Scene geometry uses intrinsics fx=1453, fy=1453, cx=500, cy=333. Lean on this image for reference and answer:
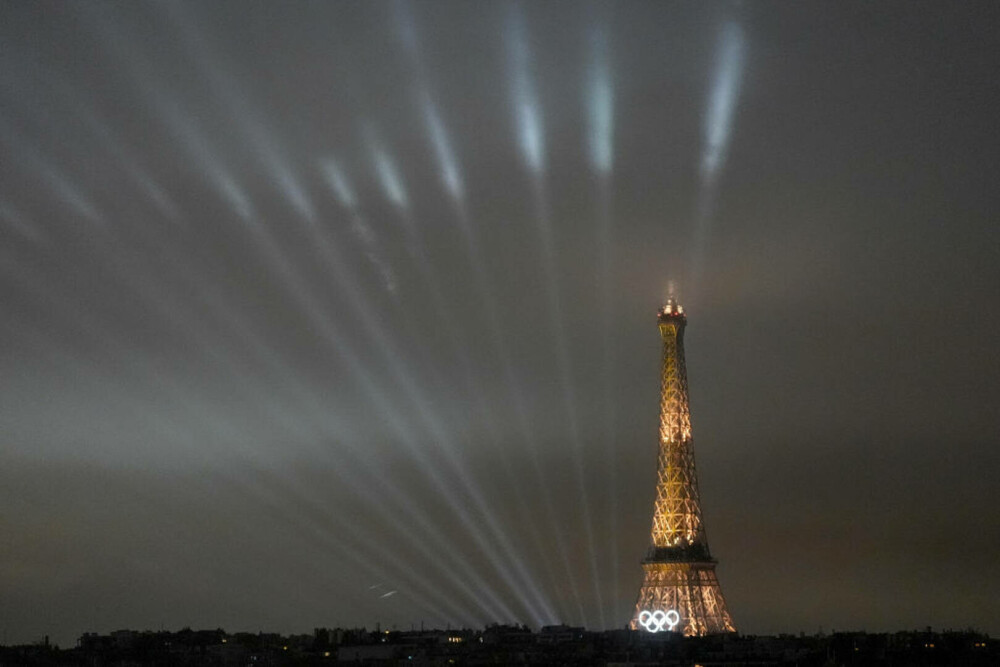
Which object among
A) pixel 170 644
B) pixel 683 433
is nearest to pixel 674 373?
pixel 683 433

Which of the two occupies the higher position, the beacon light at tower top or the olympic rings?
the beacon light at tower top

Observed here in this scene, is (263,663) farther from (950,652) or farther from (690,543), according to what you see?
(950,652)

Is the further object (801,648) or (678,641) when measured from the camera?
(801,648)

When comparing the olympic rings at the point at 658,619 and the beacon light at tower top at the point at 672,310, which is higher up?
the beacon light at tower top at the point at 672,310

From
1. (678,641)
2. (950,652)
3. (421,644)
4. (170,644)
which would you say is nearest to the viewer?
(678,641)

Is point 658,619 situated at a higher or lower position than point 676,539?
lower
